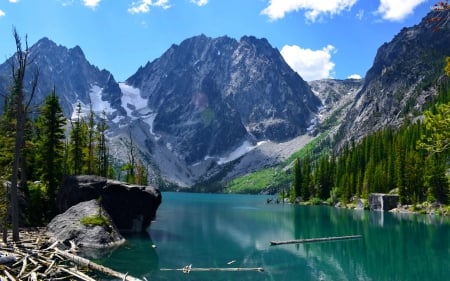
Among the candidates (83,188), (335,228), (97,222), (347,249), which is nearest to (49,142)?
(83,188)

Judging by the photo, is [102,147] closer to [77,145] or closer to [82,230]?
[77,145]

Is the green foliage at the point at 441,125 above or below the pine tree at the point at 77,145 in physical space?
below

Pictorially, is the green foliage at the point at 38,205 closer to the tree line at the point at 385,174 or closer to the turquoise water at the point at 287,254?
the turquoise water at the point at 287,254

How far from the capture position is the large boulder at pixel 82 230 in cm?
4488

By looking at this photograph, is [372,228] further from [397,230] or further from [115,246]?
[115,246]

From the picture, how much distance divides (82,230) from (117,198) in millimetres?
13673

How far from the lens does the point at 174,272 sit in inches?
1441

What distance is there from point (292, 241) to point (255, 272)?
69.1 feet

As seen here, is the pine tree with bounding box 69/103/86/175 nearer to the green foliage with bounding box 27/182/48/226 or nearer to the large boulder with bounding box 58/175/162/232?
the green foliage with bounding box 27/182/48/226

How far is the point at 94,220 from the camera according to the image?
47.6 meters

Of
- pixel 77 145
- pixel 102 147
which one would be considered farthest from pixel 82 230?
pixel 102 147

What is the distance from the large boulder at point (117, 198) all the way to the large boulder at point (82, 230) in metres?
4.27

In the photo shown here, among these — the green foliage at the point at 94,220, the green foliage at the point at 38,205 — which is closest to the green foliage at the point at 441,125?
the green foliage at the point at 94,220

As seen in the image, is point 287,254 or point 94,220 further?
point 287,254
